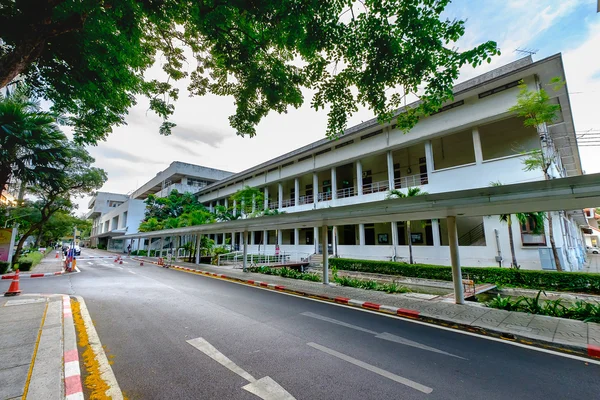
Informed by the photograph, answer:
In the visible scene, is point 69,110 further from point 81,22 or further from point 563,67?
point 563,67

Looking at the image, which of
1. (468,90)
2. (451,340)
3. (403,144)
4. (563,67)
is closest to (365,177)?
(403,144)

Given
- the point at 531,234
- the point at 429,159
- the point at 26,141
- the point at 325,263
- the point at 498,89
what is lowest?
the point at 325,263

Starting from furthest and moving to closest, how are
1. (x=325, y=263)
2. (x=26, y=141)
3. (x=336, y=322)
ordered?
(x=26, y=141) → (x=325, y=263) → (x=336, y=322)

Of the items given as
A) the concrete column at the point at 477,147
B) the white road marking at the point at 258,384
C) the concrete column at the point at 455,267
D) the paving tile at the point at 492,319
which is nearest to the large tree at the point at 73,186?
the white road marking at the point at 258,384

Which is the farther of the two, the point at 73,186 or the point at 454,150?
the point at 73,186

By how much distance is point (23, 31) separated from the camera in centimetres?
506

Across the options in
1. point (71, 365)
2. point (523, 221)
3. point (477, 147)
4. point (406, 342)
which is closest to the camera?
point (71, 365)

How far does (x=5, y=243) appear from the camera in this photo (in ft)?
51.3

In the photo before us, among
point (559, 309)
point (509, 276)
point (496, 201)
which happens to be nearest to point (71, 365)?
point (496, 201)

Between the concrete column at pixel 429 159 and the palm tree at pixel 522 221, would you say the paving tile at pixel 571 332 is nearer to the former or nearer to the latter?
the palm tree at pixel 522 221

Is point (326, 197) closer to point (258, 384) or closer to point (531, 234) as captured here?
point (531, 234)

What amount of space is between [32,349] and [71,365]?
1.03 metres

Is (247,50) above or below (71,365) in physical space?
above

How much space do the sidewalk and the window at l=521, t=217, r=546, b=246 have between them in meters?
17.8
